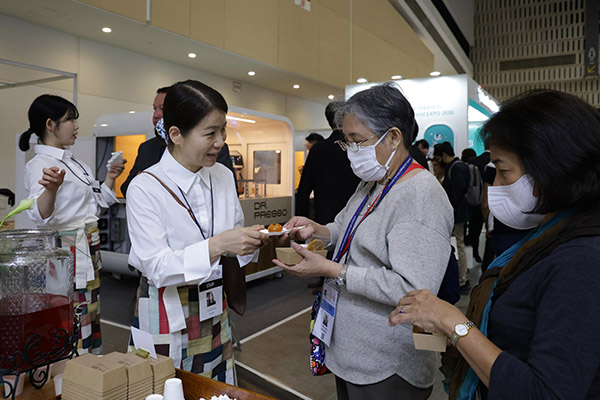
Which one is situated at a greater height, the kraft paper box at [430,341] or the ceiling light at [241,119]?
the ceiling light at [241,119]

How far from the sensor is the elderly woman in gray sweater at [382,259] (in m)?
1.27

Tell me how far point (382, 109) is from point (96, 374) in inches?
42.6

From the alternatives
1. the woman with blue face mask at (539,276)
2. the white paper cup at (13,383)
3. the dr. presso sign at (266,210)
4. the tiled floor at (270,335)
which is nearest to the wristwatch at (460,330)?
the woman with blue face mask at (539,276)

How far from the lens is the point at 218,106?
1500mm

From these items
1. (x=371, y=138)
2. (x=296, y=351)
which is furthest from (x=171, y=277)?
(x=296, y=351)

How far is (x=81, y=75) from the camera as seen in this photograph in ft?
22.6

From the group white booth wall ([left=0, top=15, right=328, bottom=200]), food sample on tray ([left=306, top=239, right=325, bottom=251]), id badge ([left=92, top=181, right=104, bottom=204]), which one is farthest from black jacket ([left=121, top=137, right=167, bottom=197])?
white booth wall ([left=0, top=15, right=328, bottom=200])

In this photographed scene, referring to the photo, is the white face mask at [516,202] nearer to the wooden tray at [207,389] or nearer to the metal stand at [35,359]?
the wooden tray at [207,389]

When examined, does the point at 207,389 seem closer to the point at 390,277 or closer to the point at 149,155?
the point at 390,277

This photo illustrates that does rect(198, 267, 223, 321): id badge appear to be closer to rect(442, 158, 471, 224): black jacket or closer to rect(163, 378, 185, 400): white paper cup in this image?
rect(163, 378, 185, 400): white paper cup

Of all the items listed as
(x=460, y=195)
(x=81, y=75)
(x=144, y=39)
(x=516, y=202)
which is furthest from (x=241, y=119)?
(x=516, y=202)

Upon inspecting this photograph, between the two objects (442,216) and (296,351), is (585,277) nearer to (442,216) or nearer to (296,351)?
(442,216)

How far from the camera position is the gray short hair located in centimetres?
143

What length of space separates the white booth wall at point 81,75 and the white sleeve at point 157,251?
5155mm
